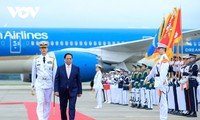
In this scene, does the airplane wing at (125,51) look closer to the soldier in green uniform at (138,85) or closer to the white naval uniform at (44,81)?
the soldier in green uniform at (138,85)

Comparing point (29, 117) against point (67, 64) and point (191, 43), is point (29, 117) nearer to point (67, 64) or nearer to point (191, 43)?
point (67, 64)

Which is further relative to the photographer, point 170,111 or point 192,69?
point 170,111

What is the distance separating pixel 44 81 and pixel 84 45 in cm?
1928

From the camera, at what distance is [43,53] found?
40.7ft

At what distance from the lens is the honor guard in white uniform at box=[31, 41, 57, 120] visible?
12352mm

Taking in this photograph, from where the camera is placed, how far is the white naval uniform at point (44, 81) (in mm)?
12359

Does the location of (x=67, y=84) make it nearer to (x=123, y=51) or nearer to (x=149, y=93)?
(x=149, y=93)

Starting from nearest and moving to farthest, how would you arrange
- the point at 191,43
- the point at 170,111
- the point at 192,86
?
the point at 192,86 < the point at 170,111 < the point at 191,43

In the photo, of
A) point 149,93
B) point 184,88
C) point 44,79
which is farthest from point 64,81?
point 149,93

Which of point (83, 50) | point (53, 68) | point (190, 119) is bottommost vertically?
point (190, 119)

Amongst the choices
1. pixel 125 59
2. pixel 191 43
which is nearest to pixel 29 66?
pixel 125 59

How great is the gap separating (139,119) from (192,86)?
1833 millimetres

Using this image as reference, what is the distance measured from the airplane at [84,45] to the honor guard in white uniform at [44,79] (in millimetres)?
16126

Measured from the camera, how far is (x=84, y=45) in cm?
3161
